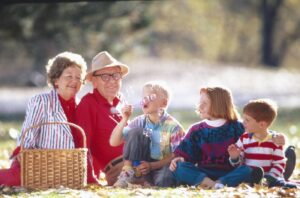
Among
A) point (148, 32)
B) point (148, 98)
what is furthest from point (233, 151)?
point (148, 32)

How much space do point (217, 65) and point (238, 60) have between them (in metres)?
17.0

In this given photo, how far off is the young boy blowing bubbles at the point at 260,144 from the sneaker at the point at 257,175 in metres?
0.13

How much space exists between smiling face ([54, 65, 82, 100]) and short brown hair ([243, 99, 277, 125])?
1.72 meters

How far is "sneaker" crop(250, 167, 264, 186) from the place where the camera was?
7402 millimetres

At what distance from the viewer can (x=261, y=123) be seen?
757 centimetres

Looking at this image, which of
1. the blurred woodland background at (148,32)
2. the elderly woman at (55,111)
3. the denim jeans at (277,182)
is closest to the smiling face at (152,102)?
the elderly woman at (55,111)

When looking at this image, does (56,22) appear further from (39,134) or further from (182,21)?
(182,21)

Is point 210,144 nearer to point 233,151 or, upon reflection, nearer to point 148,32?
point 233,151

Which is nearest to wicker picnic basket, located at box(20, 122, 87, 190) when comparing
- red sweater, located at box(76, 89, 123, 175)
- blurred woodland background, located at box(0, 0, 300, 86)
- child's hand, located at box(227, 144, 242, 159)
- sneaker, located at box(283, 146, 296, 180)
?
red sweater, located at box(76, 89, 123, 175)

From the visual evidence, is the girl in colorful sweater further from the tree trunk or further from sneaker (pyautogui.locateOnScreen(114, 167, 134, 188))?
the tree trunk

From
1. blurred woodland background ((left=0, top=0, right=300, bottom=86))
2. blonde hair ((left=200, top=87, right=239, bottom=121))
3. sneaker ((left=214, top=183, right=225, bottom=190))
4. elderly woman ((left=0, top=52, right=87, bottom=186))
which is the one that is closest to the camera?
sneaker ((left=214, top=183, right=225, bottom=190))

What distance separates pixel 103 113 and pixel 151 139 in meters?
0.67

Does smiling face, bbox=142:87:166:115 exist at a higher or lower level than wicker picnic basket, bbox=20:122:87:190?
higher

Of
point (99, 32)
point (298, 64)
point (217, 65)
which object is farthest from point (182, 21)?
point (99, 32)
